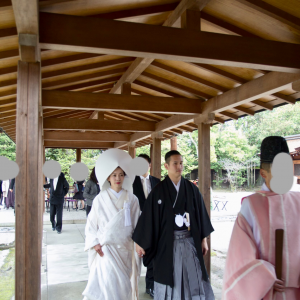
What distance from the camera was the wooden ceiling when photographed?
257 centimetres

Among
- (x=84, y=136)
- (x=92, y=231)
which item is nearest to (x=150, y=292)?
(x=92, y=231)

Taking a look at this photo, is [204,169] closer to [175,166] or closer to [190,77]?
[190,77]

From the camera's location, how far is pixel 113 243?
9.98 ft

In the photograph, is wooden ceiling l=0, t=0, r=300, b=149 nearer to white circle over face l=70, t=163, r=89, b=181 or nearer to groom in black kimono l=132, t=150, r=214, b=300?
white circle over face l=70, t=163, r=89, b=181

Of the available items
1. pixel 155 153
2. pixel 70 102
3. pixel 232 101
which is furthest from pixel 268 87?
pixel 155 153

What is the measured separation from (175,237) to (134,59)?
2900 millimetres

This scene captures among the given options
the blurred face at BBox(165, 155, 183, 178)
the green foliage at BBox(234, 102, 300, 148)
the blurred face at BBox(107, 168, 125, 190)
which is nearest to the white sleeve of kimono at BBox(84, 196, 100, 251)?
the blurred face at BBox(107, 168, 125, 190)

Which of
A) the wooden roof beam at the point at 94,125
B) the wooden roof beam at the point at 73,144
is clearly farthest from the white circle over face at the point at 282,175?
the wooden roof beam at the point at 73,144

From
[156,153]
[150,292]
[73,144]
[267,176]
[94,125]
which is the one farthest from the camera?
[73,144]

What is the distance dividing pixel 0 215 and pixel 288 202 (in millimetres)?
5725

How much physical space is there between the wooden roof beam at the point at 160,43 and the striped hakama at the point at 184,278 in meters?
1.69

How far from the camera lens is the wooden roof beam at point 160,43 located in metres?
2.46

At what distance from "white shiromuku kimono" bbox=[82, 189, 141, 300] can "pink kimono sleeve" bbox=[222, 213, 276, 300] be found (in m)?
1.64

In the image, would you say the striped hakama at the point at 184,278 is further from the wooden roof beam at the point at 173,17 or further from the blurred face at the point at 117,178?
the wooden roof beam at the point at 173,17
